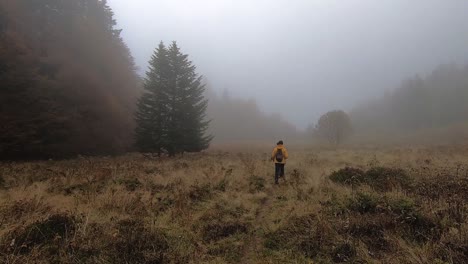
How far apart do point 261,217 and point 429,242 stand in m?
3.57

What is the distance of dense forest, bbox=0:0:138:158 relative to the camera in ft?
62.2

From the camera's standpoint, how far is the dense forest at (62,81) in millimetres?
18953

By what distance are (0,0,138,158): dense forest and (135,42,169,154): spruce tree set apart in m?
3.08

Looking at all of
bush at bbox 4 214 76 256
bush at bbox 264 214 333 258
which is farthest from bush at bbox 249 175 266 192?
bush at bbox 4 214 76 256

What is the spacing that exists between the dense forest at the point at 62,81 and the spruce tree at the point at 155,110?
308 cm

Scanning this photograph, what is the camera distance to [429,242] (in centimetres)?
477

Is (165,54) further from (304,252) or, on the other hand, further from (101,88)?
(304,252)

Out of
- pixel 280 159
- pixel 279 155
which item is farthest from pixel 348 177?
pixel 279 155

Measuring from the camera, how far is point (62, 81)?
23.1 metres

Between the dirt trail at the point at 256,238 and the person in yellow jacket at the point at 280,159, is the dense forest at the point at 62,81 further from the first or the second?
the dirt trail at the point at 256,238

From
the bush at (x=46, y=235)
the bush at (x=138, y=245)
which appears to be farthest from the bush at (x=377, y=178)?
the bush at (x=46, y=235)

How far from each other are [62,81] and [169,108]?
8430 millimetres

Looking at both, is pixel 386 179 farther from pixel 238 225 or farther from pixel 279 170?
pixel 238 225

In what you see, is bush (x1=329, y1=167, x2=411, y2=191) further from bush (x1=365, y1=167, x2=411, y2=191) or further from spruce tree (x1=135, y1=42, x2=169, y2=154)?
spruce tree (x1=135, y1=42, x2=169, y2=154)
